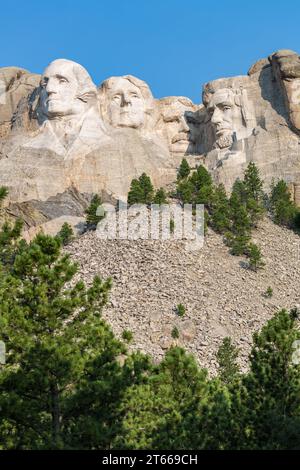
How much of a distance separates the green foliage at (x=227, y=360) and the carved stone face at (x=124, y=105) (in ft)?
79.3

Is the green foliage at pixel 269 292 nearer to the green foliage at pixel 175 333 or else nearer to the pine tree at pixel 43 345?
the green foliage at pixel 175 333

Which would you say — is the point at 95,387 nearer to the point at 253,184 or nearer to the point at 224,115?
the point at 253,184

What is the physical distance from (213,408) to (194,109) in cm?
4086

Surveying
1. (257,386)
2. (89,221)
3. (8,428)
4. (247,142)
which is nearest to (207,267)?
(89,221)

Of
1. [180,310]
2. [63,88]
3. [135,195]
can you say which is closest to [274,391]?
[180,310]

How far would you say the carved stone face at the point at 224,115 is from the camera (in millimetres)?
57844

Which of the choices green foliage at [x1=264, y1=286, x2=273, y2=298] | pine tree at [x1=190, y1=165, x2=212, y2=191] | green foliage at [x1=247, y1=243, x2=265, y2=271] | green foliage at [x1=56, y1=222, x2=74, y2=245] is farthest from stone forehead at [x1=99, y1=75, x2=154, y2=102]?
green foliage at [x1=264, y1=286, x2=273, y2=298]

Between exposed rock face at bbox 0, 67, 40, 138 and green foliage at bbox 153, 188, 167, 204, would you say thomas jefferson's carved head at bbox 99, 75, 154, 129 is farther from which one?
green foliage at bbox 153, 188, 167, 204

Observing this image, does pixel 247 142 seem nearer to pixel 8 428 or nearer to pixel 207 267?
pixel 207 267

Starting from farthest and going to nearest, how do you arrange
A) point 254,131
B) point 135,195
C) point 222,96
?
point 222,96
point 254,131
point 135,195

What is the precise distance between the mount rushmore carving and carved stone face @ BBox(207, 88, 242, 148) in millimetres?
57

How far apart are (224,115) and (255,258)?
1631cm

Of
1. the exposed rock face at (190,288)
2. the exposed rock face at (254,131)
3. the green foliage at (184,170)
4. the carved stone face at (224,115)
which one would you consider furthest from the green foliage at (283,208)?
the carved stone face at (224,115)

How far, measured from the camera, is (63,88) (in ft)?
183
